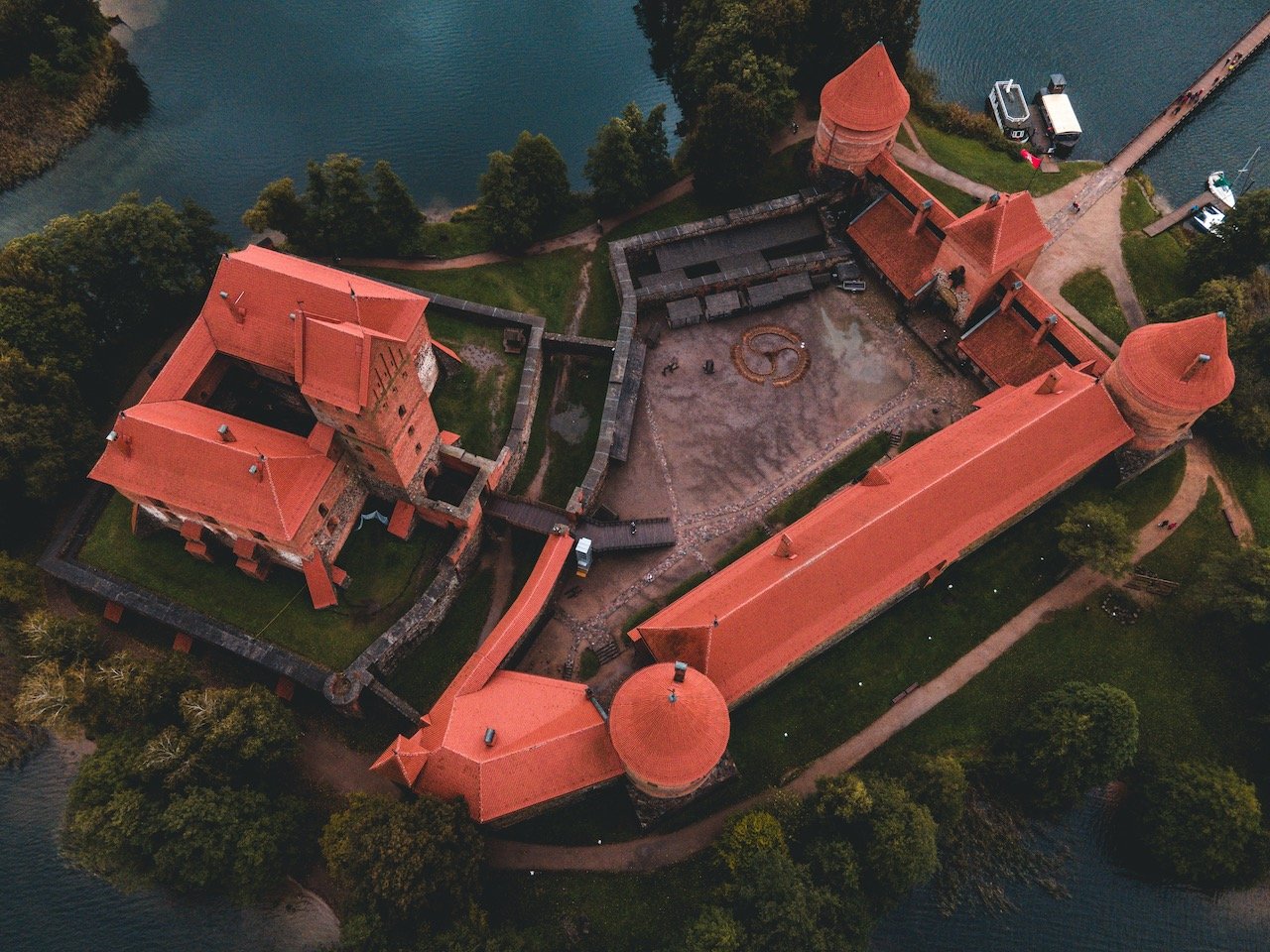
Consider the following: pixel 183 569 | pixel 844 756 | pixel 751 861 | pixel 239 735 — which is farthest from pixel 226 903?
pixel 844 756

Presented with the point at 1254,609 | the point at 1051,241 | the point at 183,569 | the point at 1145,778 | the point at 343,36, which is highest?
the point at 343,36

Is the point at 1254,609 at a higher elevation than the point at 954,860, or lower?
higher

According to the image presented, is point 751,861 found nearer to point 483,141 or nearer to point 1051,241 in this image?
point 1051,241

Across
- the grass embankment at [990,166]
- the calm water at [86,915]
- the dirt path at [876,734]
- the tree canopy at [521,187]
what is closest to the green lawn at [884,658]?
the dirt path at [876,734]

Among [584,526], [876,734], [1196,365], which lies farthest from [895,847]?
[1196,365]

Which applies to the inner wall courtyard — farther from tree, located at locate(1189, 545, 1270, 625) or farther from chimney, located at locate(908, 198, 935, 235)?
tree, located at locate(1189, 545, 1270, 625)

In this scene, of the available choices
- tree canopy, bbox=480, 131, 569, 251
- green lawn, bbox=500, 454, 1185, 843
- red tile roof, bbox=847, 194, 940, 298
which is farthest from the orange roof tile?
tree canopy, bbox=480, 131, 569, 251
